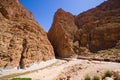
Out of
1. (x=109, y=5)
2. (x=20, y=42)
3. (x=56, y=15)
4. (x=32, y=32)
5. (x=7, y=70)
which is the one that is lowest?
(x=7, y=70)

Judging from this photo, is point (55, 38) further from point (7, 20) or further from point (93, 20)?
point (7, 20)

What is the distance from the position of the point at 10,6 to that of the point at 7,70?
2174 centimetres

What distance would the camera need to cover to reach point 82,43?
2825 inches

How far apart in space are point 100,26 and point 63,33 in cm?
1716

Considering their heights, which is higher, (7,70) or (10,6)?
(10,6)

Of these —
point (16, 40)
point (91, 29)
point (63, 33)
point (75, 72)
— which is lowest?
point (75, 72)

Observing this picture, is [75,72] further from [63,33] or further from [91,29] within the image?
[91,29]

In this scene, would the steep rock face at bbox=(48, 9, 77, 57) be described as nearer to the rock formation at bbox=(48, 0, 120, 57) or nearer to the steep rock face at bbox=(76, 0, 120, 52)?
the rock formation at bbox=(48, 0, 120, 57)

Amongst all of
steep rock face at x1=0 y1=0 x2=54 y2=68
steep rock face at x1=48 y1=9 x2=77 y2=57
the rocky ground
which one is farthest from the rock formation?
the rocky ground

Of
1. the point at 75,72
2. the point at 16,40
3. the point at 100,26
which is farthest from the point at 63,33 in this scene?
the point at 75,72

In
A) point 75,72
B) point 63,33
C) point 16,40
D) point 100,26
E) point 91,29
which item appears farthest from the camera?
point 91,29

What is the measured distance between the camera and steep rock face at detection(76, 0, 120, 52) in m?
63.4

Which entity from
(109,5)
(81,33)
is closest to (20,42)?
(81,33)

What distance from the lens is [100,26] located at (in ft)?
230
